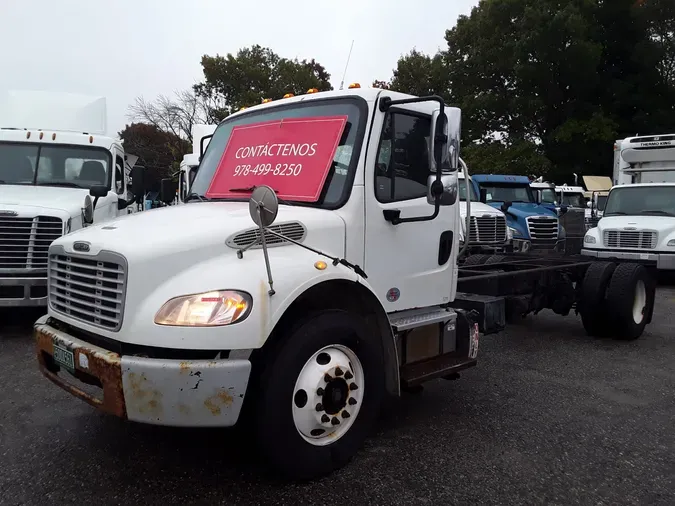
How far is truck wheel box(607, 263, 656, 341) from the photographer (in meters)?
7.11

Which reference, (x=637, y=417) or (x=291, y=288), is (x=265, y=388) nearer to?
(x=291, y=288)

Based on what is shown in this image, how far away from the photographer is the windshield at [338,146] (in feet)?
12.6

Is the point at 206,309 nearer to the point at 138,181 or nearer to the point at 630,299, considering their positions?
the point at 138,181

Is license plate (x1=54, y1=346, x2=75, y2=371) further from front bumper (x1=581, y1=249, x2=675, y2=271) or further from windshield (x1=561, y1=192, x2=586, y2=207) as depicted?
windshield (x1=561, y1=192, x2=586, y2=207)

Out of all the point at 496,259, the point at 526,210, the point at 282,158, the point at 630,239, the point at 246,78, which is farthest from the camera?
the point at 246,78

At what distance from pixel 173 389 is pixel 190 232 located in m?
0.89

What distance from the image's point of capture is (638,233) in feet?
37.7

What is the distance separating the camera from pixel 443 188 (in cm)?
385

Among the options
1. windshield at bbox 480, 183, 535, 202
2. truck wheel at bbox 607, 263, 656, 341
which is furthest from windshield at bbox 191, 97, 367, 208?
windshield at bbox 480, 183, 535, 202

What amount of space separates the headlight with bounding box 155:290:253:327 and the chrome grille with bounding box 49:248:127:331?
11.7 inches

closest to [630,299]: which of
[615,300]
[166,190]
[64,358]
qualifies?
[615,300]

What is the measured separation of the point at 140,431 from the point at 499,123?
2625cm

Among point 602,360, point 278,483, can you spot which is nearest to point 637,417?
point 602,360

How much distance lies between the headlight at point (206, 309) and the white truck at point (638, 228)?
9.59m
